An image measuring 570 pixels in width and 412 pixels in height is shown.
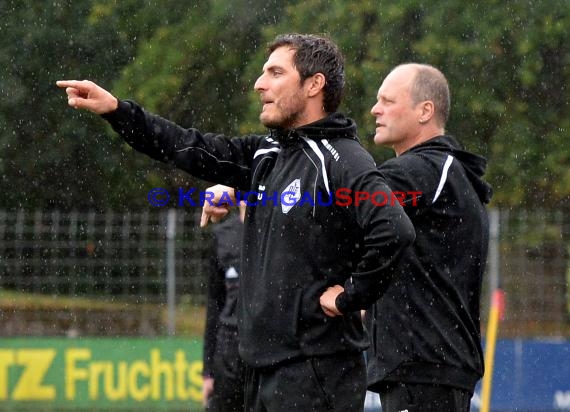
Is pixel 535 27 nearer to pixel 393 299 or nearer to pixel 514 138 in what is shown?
pixel 514 138

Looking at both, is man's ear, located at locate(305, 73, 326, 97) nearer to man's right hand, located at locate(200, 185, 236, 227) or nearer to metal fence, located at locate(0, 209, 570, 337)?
man's right hand, located at locate(200, 185, 236, 227)

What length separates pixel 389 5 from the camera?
18031 millimetres

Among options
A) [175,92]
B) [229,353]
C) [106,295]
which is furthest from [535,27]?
[229,353]

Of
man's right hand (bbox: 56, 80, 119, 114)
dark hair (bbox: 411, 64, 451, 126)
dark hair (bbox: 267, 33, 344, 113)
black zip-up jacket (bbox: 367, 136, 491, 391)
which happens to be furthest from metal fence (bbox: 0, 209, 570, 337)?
man's right hand (bbox: 56, 80, 119, 114)

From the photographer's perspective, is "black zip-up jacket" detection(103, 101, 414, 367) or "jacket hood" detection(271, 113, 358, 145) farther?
"jacket hood" detection(271, 113, 358, 145)

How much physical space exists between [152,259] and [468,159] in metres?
7.78

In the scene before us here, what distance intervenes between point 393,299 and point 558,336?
336 inches

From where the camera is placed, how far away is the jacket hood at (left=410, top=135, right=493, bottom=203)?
494cm

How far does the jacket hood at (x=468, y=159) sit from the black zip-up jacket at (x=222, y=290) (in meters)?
2.27

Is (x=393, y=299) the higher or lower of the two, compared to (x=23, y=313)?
higher

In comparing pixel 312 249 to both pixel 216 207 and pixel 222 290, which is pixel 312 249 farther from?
pixel 222 290

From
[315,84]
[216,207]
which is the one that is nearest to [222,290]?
[216,207]

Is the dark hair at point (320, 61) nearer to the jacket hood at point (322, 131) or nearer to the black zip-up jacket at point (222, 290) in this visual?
the jacket hood at point (322, 131)

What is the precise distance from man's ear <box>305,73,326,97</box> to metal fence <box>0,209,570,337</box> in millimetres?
7644
